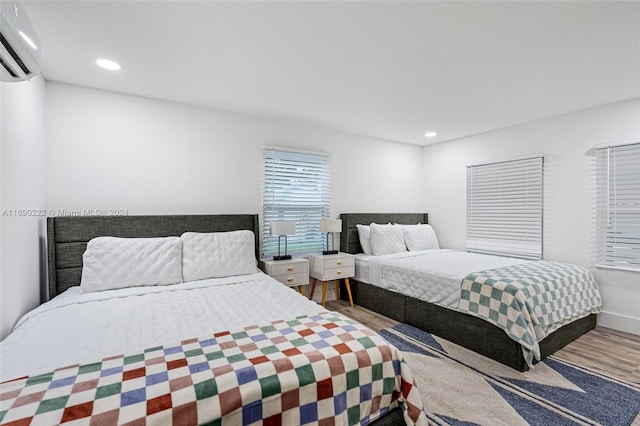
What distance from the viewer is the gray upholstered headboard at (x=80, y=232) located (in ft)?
8.27

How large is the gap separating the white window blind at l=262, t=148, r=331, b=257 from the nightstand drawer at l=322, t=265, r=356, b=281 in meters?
0.47

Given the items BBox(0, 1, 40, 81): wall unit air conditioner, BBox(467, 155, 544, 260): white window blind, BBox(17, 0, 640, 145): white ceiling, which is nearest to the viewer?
BBox(0, 1, 40, 81): wall unit air conditioner

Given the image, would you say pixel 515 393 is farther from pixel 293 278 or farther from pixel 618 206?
pixel 618 206

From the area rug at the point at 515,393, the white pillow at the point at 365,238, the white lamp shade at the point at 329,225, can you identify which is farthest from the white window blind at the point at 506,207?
the white lamp shade at the point at 329,225

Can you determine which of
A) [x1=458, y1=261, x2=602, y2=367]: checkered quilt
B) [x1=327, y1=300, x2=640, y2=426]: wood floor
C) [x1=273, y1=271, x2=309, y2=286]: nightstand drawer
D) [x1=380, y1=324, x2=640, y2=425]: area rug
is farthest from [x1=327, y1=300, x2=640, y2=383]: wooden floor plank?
[x1=273, y1=271, x2=309, y2=286]: nightstand drawer

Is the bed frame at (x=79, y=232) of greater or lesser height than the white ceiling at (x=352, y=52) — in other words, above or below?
below

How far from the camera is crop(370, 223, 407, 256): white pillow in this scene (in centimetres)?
418

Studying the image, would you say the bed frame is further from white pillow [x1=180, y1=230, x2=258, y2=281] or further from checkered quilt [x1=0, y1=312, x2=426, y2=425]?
checkered quilt [x1=0, y1=312, x2=426, y2=425]

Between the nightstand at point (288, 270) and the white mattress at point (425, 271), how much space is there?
919 mm

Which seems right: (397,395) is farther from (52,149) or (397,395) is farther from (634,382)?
(52,149)

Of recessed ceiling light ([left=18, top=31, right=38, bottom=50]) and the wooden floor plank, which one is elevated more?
recessed ceiling light ([left=18, top=31, right=38, bottom=50])

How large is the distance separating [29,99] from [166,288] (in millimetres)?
1745

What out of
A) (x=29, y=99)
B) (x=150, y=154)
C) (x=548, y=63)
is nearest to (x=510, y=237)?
(x=548, y=63)

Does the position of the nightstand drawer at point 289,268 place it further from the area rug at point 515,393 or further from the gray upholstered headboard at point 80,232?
the area rug at point 515,393
